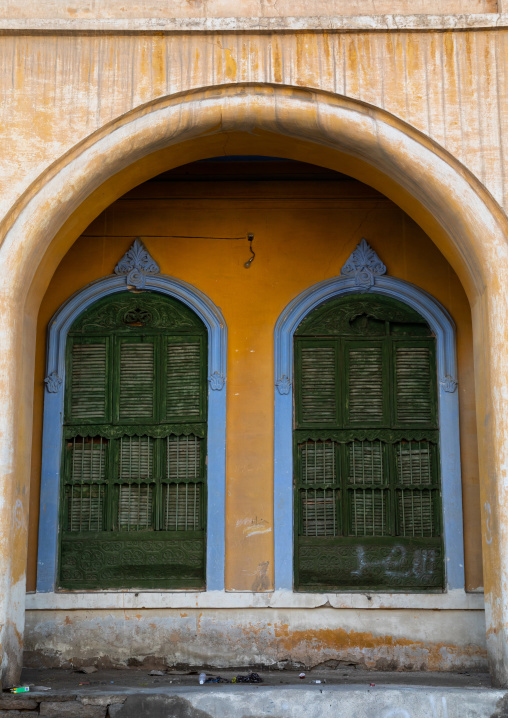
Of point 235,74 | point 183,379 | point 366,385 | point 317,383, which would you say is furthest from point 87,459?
point 235,74

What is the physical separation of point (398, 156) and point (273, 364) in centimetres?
215

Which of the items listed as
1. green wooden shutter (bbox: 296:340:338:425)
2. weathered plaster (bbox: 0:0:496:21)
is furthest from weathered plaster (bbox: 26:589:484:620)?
weathered plaster (bbox: 0:0:496:21)

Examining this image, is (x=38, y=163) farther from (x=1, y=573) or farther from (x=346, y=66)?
(x=1, y=573)

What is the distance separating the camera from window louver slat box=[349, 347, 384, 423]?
712 cm

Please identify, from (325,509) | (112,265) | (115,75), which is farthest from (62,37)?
(325,509)

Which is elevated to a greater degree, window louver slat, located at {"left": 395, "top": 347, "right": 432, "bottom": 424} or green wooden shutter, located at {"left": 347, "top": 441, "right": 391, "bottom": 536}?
window louver slat, located at {"left": 395, "top": 347, "right": 432, "bottom": 424}

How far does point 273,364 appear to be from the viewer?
7156 millimetres

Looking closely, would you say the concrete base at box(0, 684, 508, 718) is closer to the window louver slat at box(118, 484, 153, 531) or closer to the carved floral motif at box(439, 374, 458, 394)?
the window louver slat at box(118, 484, 153, 531)

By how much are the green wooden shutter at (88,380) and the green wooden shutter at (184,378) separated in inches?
21.8

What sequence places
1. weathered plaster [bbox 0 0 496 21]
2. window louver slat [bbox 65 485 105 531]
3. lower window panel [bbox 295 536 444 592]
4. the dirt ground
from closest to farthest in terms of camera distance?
1. the dirt ground
2. weathered plaster [bbox 0 0 496 21]
3. lower window panel [bbox 295 536 444 592]
4. window louver slat [bbox 65 485 105 531]

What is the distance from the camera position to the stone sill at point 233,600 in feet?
21.8

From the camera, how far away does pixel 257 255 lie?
737 cm

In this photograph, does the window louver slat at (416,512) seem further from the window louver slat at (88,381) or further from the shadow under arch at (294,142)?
the window louver slat at (88,381)

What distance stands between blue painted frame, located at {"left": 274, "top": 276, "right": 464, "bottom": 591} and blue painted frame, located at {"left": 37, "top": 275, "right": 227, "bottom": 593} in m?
0.47
